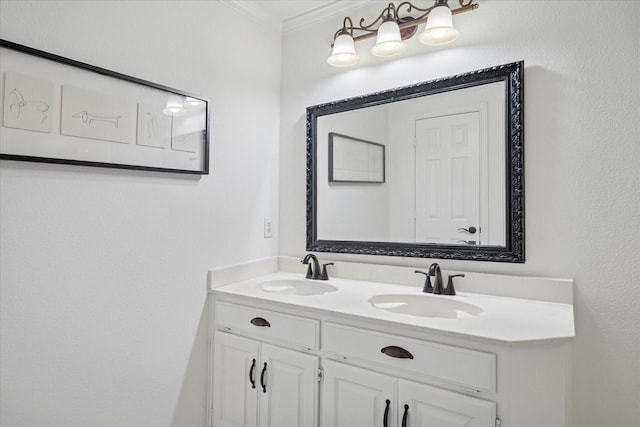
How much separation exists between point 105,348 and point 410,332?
3.97 ft

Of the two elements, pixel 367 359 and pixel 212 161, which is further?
pixel 212 161

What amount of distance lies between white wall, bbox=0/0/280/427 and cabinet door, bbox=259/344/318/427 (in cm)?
42

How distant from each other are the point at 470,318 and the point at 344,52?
146 cm

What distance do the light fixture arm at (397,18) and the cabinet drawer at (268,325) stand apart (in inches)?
59.7

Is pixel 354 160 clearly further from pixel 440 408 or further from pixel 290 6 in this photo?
pixel 440 408

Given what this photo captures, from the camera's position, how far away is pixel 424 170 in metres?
1.87

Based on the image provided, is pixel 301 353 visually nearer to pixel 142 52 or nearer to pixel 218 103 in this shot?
pixel 218 103

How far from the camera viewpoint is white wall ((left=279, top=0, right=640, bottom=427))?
142 centimetres

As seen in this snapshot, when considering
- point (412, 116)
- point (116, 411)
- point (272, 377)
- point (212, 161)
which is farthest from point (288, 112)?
Answer: point (116, 411)

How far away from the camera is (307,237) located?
225 centimetres

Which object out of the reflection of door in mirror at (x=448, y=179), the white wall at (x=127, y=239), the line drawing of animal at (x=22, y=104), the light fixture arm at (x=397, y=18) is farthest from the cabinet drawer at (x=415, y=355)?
the light fixture arm at (x=397, y=18)

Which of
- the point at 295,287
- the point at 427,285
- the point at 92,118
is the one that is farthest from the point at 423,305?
the point at 92,118

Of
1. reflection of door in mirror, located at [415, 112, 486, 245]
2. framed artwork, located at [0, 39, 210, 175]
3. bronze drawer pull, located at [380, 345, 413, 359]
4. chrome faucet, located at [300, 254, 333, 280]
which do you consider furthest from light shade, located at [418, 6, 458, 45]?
bronze drawer pull, located at [380, 345, 413, 359]

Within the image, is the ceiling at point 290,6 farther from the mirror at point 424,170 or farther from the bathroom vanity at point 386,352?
the bathroom vanity at point 386,352
